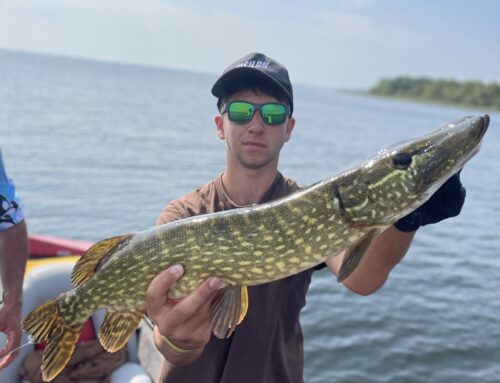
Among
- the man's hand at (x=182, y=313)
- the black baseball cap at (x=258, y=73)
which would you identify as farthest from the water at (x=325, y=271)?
the black baseball cap at (x=258, y=73)

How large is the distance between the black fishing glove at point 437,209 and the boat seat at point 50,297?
8.40ft

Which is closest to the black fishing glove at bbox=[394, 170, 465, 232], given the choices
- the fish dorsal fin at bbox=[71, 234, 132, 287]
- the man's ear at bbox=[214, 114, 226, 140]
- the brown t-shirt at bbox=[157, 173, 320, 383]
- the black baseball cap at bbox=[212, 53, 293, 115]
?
the brown t-shirt at bbox=[157, 173, 320, 383]

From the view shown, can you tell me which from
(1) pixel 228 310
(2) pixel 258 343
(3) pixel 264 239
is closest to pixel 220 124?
(3) pixel 264 239

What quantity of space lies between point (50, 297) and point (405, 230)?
337 cm

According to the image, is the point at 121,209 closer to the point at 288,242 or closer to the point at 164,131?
the point at 288,242

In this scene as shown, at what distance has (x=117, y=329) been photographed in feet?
8.47

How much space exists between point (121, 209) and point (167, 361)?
981 centimetres

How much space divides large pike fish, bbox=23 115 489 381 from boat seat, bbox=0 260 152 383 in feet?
5.06

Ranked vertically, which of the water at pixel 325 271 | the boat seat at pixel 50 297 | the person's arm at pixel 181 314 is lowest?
the water at pixel 325 271

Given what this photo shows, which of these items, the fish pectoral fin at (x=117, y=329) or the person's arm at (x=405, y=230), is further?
the fish pectoral fin at (x=117, y=329)

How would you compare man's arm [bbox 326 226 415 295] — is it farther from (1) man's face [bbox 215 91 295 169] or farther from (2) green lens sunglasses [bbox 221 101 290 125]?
(2) green lens sunglasses [bbox 221 101 290 125]

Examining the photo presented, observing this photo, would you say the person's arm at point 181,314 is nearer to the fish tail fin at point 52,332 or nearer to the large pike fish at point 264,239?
the large pike fish at point 264,239

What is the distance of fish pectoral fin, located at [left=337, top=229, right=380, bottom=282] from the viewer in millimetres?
2260

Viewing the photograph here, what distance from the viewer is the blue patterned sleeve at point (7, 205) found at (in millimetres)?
3170
